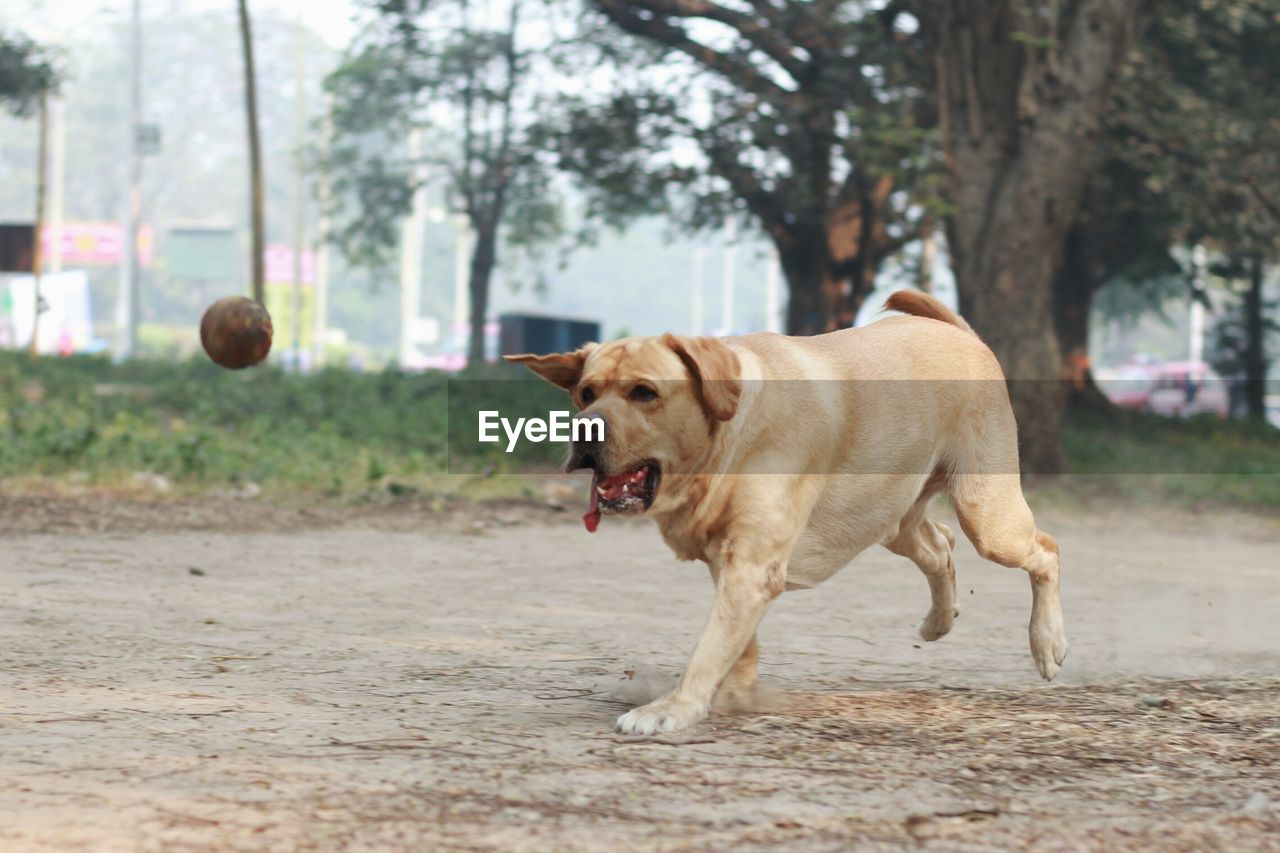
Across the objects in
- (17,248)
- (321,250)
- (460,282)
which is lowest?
(17,248)

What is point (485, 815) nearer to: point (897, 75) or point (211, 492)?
point (211, 492)

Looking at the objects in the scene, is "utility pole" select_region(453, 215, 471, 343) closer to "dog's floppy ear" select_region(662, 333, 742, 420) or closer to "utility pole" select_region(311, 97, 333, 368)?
"utility pole" select_region(311, 97, 333, 368)

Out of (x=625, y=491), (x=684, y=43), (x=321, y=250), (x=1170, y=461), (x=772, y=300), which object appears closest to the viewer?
(x=625, y=491)

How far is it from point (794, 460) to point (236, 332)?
418cm

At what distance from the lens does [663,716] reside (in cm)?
471

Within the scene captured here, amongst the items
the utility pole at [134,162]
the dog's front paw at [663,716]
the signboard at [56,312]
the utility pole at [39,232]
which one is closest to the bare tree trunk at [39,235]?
the utility pole at [39,232]

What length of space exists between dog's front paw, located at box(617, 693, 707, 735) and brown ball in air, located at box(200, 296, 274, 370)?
4.25 metres

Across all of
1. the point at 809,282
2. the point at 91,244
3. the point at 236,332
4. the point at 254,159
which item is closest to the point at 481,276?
the point at 254,159

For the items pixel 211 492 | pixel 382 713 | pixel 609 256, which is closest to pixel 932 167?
pixel 211 492

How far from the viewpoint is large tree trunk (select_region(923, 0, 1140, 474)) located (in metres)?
15.8

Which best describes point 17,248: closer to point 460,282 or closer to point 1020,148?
point 1020,148

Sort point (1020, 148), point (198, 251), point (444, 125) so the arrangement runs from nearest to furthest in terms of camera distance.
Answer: point (1020, 148)
point (444, 125)
point (198, 251)

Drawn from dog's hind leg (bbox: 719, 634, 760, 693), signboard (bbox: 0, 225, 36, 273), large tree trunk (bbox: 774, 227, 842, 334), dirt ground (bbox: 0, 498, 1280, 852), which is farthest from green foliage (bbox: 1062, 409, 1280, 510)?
signboard (bbox: 0, 225, 36, 273)

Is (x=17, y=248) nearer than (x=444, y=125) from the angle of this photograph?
Yes
